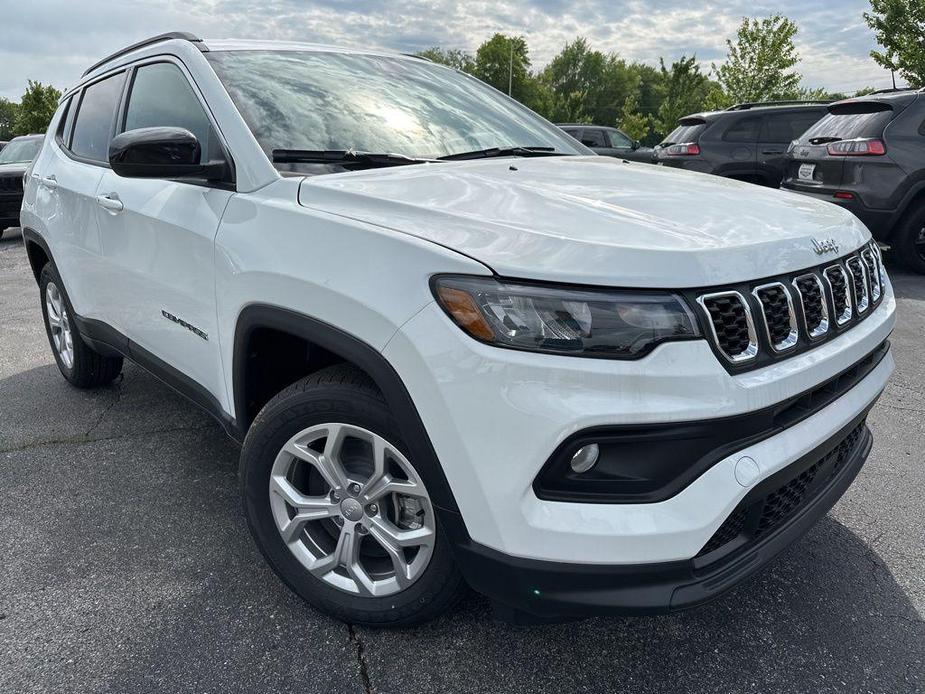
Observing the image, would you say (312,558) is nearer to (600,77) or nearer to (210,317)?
(210,317)

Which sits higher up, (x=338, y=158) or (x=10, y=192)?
(x=338, y=158)

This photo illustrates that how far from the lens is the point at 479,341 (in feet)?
4.99

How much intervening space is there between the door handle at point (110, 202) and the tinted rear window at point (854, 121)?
661cm

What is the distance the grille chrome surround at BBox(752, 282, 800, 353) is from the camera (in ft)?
5.28

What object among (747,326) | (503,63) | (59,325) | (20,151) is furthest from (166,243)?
(503,63)

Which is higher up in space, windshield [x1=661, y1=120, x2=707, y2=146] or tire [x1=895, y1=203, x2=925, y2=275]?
windshield [x1=661, y1=120, x2=707, y2=146]

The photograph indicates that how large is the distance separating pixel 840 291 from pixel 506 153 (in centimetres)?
131

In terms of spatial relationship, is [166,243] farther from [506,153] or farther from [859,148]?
[859,148]

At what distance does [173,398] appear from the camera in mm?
3939

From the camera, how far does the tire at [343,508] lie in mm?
1835

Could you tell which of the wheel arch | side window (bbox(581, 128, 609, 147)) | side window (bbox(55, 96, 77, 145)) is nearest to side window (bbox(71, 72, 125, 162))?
side window (bbox(55, 96, 77, 145))

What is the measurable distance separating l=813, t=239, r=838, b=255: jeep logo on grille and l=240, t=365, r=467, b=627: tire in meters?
1.20

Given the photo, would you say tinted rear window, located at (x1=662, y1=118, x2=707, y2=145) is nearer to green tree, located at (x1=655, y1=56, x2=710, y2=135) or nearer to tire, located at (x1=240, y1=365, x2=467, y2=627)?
tire, located at (x1=240, y1=365, x2=467, y2=627)

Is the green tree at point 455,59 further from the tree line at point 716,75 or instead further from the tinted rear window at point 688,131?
the tinted rear window at point 688,131
